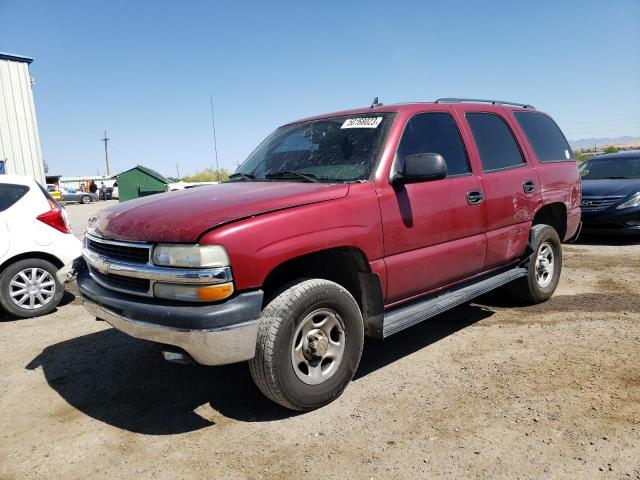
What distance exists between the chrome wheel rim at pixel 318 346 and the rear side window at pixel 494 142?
6.81 feet

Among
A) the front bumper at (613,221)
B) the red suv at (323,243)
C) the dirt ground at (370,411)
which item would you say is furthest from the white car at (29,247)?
the front bumper at (613,221)

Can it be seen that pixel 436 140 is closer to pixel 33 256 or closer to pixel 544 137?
pixel 544 137

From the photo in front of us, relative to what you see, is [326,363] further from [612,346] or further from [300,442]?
[612,346]

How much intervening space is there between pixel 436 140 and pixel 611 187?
6.39 m

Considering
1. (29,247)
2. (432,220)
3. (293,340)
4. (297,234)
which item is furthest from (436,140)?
(29,247)

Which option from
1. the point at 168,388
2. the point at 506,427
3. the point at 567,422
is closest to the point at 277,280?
the point at 168,388

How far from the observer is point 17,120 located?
13305 mm

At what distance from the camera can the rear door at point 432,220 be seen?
134 inches

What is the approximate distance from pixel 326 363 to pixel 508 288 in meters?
2.74

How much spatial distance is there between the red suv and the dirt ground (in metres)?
0.37

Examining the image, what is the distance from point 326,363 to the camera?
3.18m

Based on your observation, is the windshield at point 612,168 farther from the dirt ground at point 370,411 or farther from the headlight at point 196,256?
the headlight at point 196,256

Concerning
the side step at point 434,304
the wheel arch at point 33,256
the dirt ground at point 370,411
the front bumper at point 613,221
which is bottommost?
the dirt ground at point 370,411

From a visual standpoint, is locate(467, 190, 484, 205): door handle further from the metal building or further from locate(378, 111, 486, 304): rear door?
the metal building
